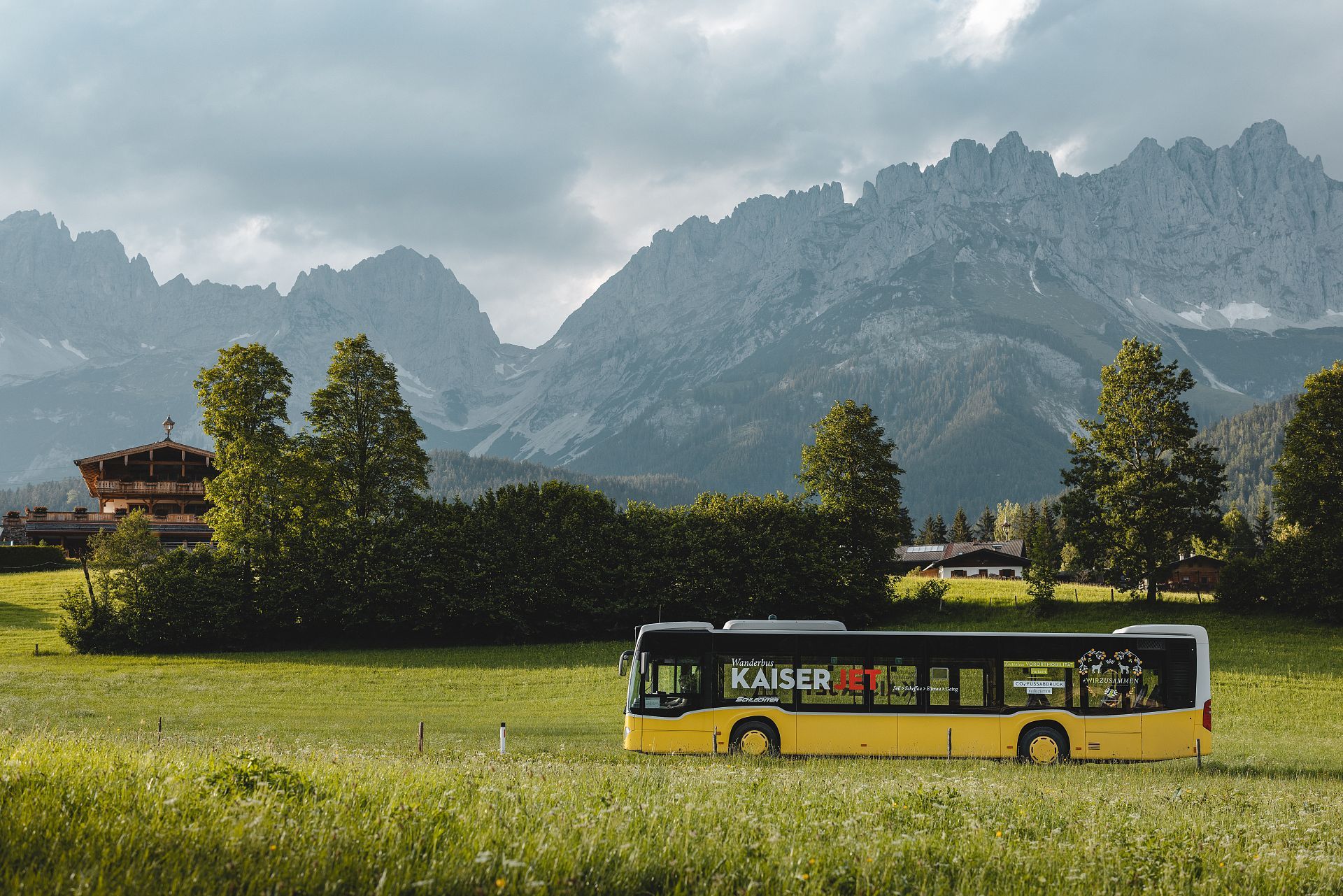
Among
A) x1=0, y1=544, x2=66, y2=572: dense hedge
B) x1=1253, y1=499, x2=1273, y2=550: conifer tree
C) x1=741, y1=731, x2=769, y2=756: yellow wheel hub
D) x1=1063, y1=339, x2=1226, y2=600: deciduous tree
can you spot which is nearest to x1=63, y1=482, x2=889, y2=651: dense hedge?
x1=1063, y1=339, x2=1226, y2=600: deciduous tree

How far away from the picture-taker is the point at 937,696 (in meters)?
22.7

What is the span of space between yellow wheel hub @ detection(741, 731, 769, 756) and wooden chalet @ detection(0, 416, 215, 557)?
75.7 metres

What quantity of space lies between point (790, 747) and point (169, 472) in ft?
284

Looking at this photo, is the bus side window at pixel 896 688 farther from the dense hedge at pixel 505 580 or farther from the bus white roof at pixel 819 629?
the dense hedge at pixel 505 580

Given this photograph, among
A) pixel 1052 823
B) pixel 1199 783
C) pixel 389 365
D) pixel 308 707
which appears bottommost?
pixel 308 707

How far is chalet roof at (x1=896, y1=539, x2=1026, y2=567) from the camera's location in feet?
413

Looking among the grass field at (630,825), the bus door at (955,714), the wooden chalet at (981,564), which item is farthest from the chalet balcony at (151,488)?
the wooden chalet at (981,564)

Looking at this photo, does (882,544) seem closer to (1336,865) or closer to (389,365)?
(389,365)

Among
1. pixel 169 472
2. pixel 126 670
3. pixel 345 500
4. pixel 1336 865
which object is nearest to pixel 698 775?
pixel 1336 865

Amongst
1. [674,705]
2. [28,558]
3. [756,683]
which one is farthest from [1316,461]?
[28,558]

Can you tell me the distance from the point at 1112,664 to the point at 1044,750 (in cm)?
281

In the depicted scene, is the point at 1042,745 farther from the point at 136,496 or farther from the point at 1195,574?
the point at 1195,574

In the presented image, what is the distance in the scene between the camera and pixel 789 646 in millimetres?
23156

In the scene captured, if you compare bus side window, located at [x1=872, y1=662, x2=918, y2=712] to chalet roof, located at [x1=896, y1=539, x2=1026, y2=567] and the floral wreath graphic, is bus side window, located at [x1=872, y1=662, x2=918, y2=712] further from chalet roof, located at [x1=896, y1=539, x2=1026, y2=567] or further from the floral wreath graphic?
chalet roof, located at [x1=896, y1=539, x2=1026, y2=567]
